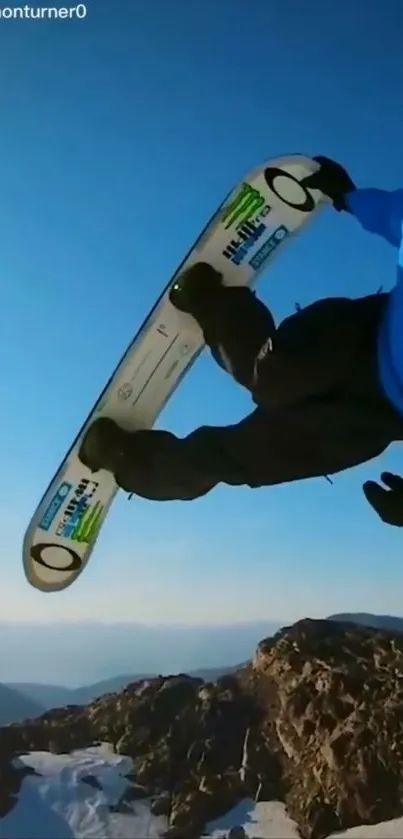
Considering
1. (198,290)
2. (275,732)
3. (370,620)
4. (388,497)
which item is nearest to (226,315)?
(198,290)

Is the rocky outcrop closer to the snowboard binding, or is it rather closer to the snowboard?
the snowboard

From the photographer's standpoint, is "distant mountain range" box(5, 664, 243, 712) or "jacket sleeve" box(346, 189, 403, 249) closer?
"jacket sleeve" box(346, 189, 403, 249)

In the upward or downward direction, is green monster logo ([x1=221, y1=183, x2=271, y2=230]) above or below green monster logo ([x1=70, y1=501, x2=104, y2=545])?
above

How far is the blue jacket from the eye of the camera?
137cm

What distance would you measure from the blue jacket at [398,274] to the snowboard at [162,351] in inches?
4.8

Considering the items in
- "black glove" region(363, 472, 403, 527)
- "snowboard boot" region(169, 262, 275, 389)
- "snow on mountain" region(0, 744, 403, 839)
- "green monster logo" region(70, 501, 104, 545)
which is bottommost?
"snow on mountain" region(0, 744, 403, 839)

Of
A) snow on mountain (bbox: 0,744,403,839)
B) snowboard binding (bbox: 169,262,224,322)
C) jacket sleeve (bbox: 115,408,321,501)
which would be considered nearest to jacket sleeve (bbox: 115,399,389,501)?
jacket sleeve (bbox: 115,408,321,501)

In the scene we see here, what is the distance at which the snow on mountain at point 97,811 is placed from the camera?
4.71 ft

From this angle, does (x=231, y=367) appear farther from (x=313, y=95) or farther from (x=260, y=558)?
(x=313, y=95)

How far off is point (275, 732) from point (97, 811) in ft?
0.92

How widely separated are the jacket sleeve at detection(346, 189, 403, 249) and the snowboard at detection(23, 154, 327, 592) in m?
0.12

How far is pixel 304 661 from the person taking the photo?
152cm

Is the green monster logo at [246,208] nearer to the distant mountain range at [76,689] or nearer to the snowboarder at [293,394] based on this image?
the snowboarder at [293,394]

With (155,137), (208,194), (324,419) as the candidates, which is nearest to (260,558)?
(324,419)
